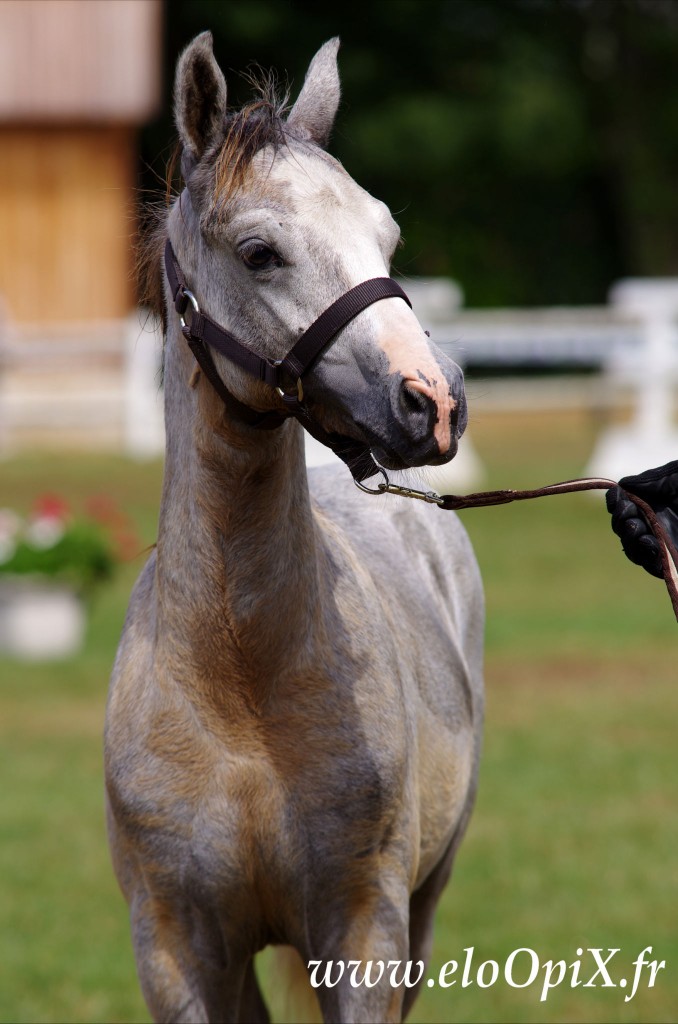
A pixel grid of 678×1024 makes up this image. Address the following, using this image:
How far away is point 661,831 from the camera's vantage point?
6516mm

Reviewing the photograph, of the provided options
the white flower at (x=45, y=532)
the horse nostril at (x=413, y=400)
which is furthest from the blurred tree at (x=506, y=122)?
the horse nostril at (x=413, y=400)

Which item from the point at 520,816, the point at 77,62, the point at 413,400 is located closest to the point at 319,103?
the point at 413,400

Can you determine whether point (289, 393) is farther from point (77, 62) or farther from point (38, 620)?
point (77, 62)

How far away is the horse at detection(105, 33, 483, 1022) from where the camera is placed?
2842 mm

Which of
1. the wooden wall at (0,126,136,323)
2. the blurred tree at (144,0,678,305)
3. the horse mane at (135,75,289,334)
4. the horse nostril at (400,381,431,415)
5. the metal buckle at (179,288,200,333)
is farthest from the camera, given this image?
the blurred tree at (144,0,678,305)

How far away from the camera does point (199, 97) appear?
2.92 metres

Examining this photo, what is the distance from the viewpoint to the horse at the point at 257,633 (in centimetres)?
284

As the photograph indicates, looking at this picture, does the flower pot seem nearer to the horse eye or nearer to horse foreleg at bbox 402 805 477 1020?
horse foreleg at bbox 402 805 477 1020

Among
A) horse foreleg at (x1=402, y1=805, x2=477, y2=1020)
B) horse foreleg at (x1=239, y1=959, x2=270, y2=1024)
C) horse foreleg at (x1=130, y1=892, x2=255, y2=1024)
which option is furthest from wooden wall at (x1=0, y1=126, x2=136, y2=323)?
horse foreleg at (x1=130, y1=892, x2=255, y2=1024)

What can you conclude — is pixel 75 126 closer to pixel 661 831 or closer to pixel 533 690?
pixel 533 690

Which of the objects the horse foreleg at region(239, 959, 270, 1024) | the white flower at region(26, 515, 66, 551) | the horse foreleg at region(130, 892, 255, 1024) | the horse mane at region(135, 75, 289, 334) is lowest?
the white flower at region(26, 515, 66, 551)

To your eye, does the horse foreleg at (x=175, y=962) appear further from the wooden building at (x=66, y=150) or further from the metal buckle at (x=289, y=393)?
the wooden building at (x=66, y=150)

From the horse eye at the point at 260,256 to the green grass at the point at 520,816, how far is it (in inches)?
24.6

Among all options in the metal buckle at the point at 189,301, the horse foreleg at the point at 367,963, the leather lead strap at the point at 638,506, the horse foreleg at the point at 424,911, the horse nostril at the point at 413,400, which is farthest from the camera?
the horse foreleg at the point at 424,911
